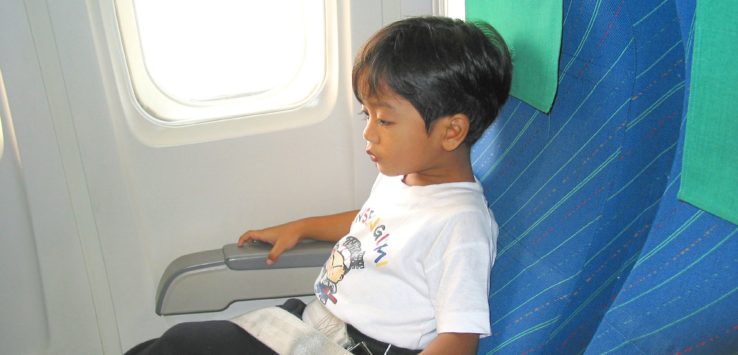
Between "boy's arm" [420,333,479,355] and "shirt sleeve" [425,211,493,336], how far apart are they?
15 mm

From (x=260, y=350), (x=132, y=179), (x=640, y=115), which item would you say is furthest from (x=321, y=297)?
(x=640, y=115)

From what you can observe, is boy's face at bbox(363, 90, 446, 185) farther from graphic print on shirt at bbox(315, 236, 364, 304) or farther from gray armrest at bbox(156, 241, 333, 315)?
gray armrest at bbox(156, 241, 333, 315)

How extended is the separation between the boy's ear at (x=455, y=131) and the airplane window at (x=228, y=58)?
0.62 m

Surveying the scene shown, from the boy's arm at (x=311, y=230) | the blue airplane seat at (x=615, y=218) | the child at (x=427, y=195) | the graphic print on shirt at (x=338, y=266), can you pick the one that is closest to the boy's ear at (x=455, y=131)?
the child at (x=427, y=195)

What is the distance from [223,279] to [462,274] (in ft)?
2.33

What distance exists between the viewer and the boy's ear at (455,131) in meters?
1.21

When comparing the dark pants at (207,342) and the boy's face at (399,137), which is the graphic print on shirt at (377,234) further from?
the dark pants at (207,342)

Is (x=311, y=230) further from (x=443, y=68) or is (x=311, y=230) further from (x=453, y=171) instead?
(x=443, y=68)

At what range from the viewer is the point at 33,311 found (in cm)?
172

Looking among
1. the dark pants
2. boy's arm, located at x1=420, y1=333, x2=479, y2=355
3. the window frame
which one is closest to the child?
boy's arm, located at x1=420, y1=333, x2=479, y2=355

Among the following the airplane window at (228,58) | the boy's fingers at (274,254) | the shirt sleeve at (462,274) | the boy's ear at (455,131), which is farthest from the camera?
the airplane window at (228,58)

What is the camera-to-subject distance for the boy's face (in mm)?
1211

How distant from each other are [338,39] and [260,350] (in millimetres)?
777

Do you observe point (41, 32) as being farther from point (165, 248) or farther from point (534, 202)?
point (534, 202)
